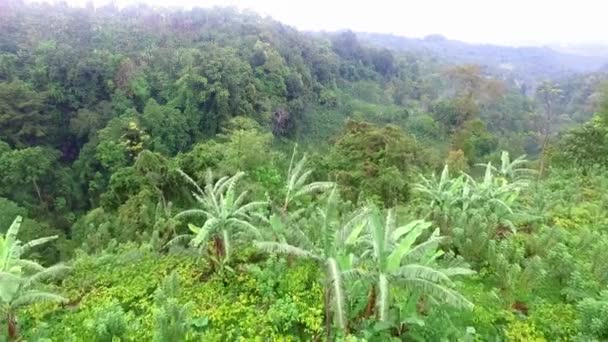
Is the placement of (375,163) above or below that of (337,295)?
below

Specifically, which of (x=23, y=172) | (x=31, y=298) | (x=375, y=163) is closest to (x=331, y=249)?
(x=31, y=298)

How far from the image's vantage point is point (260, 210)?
9.82 metres

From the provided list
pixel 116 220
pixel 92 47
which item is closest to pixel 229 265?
pixel 116 220

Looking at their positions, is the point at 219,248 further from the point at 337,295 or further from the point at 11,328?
the point at 337,295

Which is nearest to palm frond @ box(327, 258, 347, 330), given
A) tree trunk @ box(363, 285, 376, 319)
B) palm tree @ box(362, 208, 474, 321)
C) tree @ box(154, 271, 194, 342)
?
palm tree @ box(362, 208, 474, 321)

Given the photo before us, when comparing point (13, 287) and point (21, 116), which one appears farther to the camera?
point (21, 116)

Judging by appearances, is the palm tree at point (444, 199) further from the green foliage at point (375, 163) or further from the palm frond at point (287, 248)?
the green foliage at point (375, 163)

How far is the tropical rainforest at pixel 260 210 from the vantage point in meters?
5.94

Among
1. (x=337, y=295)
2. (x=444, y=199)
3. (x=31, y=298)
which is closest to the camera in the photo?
(x=337, y=295)

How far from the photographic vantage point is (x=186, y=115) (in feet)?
113

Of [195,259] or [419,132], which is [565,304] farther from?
[419,132]

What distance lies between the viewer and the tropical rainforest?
5941 millimetres

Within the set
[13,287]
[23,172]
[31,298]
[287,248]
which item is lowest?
[23,172]

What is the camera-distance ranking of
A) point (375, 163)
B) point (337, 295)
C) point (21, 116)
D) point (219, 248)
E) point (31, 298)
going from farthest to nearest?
point (21, 116)
point (375, 163)
point (219, 248)
point (31, 298)
point (337, 295)
